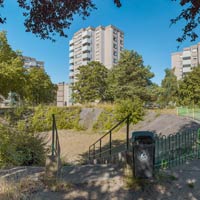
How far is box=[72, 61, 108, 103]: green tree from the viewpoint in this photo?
27.8 metres

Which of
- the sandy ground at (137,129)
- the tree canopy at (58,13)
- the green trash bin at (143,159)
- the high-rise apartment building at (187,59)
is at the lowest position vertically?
the sandy ground at (137,129)

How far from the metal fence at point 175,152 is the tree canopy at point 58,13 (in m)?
2.47

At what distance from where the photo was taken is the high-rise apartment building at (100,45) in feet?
185

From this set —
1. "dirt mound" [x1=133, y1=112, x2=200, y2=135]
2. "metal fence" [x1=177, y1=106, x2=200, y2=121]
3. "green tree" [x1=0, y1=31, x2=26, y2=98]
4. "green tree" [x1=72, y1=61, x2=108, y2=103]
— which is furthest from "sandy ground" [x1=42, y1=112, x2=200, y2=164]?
"green tree" [x1=72, y1=61, x2=108, y2=103]

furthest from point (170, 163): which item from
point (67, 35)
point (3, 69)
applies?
point (3, 69)

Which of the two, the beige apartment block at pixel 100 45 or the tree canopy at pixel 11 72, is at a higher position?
the beige apartment block at pixel 100 45

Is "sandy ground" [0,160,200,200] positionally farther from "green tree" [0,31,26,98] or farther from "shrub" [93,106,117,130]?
"green tree" [0,31,26,98]

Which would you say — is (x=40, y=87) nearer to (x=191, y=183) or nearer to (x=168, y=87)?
(x=168, y=87)

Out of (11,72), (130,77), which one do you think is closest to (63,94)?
(130,77)

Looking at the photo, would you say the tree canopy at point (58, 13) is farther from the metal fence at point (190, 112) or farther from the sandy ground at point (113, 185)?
the metal fence at point (190, 112)

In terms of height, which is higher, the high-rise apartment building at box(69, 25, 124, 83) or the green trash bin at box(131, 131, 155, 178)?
the high-rise apartment building at box(69, 25, 124, 83)

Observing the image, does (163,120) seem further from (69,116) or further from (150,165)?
(150,165)

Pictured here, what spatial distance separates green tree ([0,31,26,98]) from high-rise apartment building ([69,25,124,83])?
3770cm

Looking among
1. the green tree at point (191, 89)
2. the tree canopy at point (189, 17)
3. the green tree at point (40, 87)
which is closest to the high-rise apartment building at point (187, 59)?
the green tree at point (191, 89)
